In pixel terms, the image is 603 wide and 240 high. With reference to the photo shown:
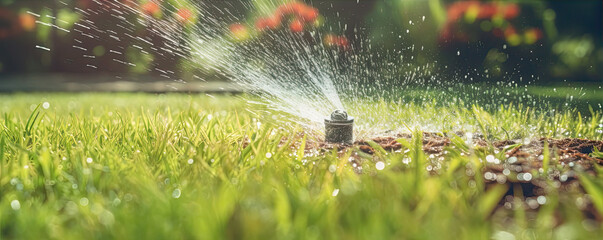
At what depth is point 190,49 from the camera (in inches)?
357

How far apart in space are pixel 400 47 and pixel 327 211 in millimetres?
6913

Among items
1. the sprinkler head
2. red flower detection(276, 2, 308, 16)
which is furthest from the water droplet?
red flower detection(276, 2, 308, 16)

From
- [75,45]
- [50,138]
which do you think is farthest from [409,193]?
[75,45]

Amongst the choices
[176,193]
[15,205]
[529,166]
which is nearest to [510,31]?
[529,166]

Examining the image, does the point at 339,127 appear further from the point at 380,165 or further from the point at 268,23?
the point at 268,23

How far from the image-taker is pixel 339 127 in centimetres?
281

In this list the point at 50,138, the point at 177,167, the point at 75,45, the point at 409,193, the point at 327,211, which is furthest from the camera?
the point at 75,45

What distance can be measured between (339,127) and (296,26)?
17.6 feet

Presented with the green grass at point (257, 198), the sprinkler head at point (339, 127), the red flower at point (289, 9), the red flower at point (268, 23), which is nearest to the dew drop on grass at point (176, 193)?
the green grass at point (257, 198)

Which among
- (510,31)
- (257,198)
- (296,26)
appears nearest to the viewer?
(257,198)

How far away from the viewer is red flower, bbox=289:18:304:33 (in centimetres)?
785

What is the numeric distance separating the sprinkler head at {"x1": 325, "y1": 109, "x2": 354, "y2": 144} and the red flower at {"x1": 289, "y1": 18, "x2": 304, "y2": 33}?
202 inches

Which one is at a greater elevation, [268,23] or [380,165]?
[380,165]

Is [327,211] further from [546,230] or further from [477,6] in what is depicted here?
[477,6]
